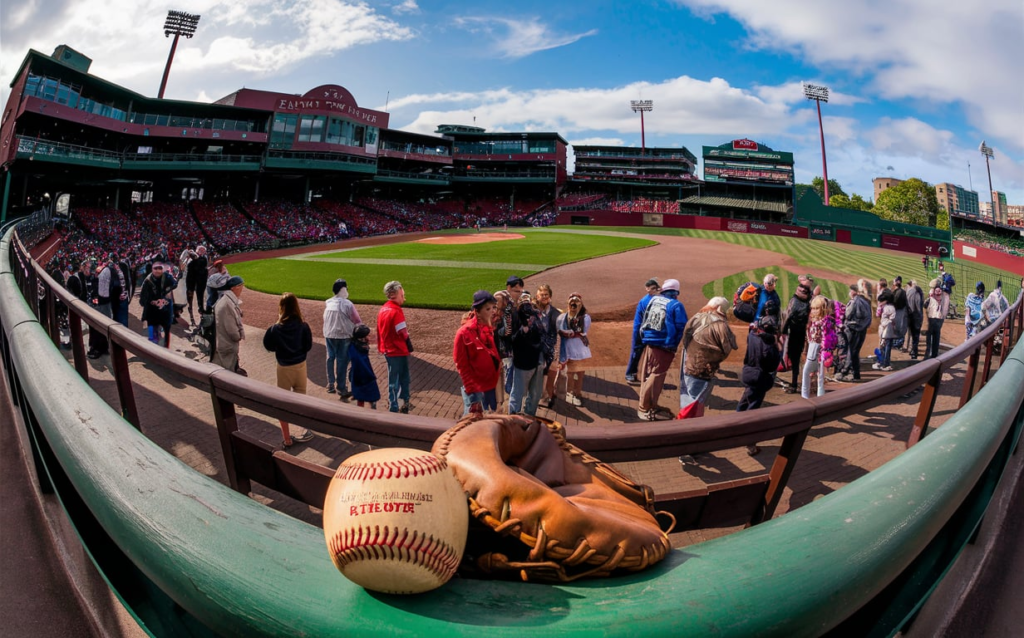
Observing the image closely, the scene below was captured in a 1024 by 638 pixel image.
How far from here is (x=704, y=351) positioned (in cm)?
561

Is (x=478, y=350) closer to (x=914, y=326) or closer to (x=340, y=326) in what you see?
(x=340, y=326)

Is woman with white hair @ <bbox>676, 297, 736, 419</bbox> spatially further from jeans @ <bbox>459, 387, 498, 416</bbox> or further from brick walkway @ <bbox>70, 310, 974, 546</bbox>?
jeans @ <bbox>459, 387, 498, 416</bbox>

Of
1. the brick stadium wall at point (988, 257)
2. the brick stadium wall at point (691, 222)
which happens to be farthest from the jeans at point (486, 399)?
the brick stadium wall at point (691, 222)

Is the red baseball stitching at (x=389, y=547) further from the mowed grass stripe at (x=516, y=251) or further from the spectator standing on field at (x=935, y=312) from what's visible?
→ the mowed grass stripe at (x=516, y=251)

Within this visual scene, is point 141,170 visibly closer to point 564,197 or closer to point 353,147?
point 353,147

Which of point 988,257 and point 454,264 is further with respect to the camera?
point 988,257

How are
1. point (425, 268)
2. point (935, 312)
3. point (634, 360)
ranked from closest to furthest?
1. point (634, 360)
2. point (935, 312)
3. point (425, 268)

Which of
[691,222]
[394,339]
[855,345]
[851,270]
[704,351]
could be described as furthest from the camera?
[691,222]

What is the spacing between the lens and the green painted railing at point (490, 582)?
84 centimetres

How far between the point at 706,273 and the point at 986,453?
2197cm

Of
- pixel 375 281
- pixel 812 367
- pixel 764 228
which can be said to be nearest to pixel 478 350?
pixel 812 367

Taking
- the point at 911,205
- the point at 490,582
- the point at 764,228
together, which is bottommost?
the point at 490,582

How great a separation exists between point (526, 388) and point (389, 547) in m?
5.67

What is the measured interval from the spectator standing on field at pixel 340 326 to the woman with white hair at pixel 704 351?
4.36m
